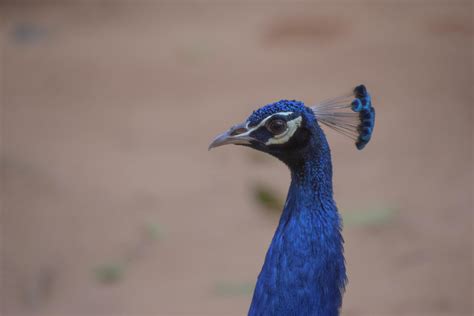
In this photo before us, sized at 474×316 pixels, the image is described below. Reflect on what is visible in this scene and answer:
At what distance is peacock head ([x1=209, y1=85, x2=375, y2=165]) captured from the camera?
6.10 feet

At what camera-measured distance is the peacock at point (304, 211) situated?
1.84 meters

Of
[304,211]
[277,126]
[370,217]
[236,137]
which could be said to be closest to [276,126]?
[277,126]

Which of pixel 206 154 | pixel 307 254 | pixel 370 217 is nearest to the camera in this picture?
pixel 307 254

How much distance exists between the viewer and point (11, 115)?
220 inches

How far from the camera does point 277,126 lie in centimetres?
187

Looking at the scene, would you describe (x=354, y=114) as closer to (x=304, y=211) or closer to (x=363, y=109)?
(x=363, y=109)

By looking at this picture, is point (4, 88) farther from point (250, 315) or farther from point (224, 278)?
point (250, 315)

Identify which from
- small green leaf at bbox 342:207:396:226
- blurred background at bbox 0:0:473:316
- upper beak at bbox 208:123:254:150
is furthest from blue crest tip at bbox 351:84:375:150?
small green leaf at bbox 342:207:396:226

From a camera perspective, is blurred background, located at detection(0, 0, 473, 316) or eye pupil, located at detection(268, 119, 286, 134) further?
blurred background, located at detection(0, 0, 473, 316)

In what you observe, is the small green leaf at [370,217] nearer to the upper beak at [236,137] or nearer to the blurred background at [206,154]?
the blurred background at [206,154]

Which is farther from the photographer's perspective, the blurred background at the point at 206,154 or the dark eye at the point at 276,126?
the blurred background at the point at 206,154

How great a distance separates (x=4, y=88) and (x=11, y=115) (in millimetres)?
498

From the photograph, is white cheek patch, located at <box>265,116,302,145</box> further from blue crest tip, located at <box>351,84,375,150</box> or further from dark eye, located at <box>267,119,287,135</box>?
blue crest tip, located at <box>351,84,375,150</box>

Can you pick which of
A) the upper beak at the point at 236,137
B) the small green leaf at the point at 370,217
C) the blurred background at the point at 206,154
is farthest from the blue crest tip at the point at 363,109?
the small green leaf at the point at 370,217
